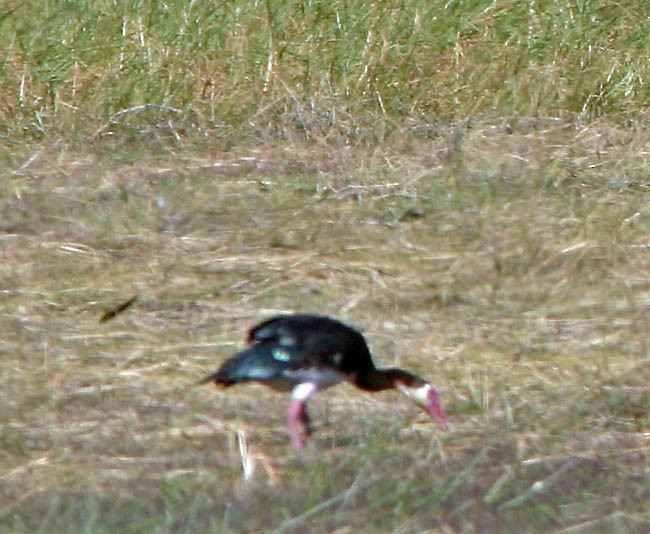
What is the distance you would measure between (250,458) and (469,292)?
1781mm

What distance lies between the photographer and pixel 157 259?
18.6ft

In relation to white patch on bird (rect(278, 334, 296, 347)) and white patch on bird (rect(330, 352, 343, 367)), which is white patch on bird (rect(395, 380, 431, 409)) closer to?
white patch on bird (rect(330, 352, 343, 367))

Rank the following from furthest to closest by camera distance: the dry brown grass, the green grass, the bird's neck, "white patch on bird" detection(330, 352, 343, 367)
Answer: the green grass
the bird's neck
"white patch on bird" detection(330, 352, 343, 367)
the dry brown grass

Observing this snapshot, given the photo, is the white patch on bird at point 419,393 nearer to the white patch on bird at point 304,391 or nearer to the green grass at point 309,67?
the white patch on bird at point 304,391

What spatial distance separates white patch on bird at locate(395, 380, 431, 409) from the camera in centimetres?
399

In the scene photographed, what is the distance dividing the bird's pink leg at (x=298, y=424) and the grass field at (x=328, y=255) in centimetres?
5

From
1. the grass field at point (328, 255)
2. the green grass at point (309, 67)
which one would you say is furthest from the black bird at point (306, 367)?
the green grass at point (309, 67)

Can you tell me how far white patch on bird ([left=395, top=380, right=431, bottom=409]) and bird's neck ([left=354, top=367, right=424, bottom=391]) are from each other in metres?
0.03

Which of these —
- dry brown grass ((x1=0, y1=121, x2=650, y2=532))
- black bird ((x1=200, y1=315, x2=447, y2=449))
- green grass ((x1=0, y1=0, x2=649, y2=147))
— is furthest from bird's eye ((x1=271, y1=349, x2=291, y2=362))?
green grass ((x1=0, y1=0, x2=649, y2=147))

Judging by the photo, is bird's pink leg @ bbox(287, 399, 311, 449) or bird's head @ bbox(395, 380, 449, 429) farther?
bird's head @ bbox(395, 380, 449, 429)

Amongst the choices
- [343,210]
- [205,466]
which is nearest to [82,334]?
[205,466]

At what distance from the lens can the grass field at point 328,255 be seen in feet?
11.9

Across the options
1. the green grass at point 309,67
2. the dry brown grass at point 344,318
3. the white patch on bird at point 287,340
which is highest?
the white patch on bird at point 287,340

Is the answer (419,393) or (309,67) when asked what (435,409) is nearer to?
(419,393)
